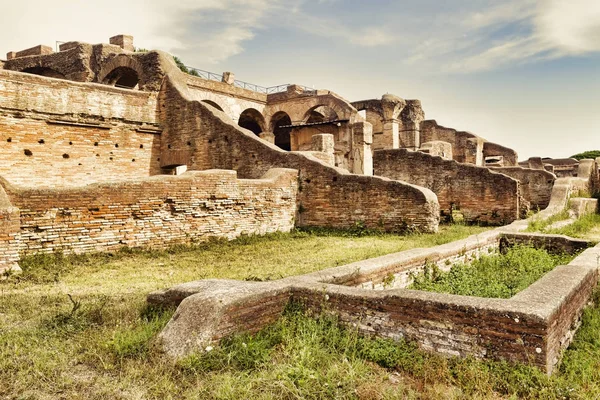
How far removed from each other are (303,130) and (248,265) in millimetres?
13989

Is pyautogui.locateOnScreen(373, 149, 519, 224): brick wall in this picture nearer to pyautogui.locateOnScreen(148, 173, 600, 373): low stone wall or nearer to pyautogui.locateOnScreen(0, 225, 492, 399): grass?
pyautogui.locateOnScreen(0, 225, 492, 399): grass

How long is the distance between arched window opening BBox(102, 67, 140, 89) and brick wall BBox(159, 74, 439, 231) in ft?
9.91

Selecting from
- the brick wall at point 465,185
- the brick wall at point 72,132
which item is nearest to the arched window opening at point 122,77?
the brick wall at point 72,132

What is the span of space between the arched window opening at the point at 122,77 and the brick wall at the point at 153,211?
7693 millimetres

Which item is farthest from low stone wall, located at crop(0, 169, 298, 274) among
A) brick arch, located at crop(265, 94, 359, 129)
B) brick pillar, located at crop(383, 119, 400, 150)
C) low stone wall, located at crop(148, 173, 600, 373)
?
brick pillar, located at crop(383, 119, 400, 150)

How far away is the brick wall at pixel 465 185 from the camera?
1331 centimetres

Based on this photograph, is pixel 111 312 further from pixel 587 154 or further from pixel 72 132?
pixel 587 154

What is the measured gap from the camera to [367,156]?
18094 mm

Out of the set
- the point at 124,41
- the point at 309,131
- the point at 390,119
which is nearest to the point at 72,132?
the point at 309,131

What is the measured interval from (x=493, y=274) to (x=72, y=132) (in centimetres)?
1112

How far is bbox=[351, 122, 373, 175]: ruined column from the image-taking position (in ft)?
58.3

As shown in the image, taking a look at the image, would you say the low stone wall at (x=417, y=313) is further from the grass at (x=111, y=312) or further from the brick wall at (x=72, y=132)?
the brick wall at (x=72, y=132)

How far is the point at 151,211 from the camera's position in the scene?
8781 millimetres

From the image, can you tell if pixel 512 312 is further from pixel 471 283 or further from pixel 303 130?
pixel 303 130
